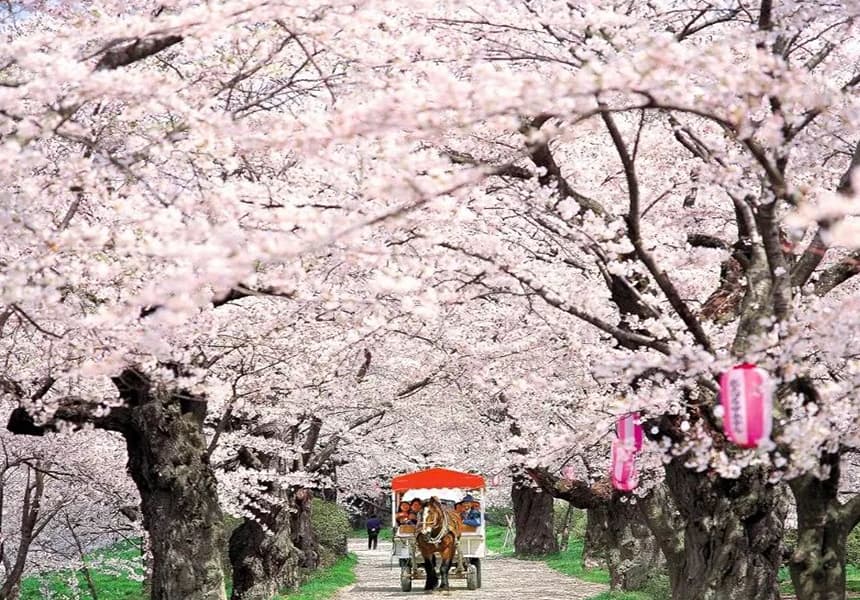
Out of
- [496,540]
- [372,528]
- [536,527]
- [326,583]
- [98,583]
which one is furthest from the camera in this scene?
[496,540]

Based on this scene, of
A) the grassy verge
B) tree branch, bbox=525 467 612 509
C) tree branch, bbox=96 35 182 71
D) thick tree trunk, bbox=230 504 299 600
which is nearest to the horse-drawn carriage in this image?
the grassy verge

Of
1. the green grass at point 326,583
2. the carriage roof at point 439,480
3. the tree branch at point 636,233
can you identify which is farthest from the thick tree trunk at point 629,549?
the tree branch at point 636,233

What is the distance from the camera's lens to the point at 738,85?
598 centimetres

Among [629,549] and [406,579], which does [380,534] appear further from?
[629,549]

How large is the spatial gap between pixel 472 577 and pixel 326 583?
3861 mm

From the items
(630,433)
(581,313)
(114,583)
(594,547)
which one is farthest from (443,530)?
(581,313)

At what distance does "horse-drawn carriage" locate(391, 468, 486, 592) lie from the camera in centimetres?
2516

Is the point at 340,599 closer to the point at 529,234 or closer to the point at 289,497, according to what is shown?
the point at 289,497

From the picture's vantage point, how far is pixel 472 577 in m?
26.4

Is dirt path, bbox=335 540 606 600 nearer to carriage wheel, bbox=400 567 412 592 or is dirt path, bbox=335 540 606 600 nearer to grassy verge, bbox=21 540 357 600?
carriage wheel, bbox=400 567 412 592

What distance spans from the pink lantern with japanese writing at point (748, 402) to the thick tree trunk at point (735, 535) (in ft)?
13.4

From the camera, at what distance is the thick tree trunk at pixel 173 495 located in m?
13.3

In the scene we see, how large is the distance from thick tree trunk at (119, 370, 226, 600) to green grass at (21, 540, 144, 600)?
10.9 metres

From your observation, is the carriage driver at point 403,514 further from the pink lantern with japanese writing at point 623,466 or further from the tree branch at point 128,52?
the tree branch at point 128,52
